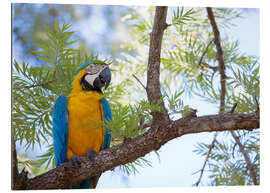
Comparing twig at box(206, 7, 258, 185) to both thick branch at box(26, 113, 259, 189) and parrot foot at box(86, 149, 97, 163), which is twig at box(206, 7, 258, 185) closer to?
thick branch at box(26, 113, 259, 189)

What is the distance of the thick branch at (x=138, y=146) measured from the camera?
1.28 metres

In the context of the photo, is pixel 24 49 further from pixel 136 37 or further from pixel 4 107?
pixel 136 37

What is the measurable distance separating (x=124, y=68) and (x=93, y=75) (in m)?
0.22

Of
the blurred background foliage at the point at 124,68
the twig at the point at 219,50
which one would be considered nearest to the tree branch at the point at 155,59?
the blurred background foliage at the point at 124,68

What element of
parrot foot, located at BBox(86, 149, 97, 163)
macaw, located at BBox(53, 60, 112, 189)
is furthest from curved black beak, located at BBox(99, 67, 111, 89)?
parrot foot, located at BBox(86, 149, 97, 163)

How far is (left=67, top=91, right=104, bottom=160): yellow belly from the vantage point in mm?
1607

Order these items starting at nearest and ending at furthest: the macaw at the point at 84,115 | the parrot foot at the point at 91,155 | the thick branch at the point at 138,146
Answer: the thick branch at the point at 138,146 < the parrot foot at the point at 91,155 < the macaw at the point at 84,115

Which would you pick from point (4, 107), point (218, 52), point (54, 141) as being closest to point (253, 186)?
point (218, 52)

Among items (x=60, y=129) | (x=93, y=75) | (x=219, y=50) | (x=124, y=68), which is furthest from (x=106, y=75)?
(x=219, y=50)

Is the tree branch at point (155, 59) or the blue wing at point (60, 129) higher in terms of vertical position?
the tree branch at point (155, 59)

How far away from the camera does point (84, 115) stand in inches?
63.7

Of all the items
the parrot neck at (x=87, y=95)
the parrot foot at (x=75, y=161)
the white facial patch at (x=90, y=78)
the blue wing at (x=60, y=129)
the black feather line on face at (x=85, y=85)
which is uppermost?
the white facial patch at (x=90, y=78)

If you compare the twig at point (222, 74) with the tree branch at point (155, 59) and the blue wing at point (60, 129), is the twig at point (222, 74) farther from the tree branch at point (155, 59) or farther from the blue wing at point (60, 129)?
the blue wing at point (60, 129)
